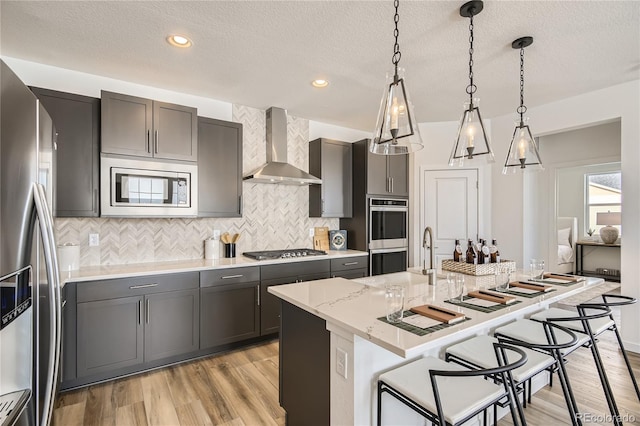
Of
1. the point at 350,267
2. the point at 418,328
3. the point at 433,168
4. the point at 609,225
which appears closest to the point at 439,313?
the point at 418,328

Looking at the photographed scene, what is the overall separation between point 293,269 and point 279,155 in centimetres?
139

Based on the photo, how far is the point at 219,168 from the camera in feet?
11.2

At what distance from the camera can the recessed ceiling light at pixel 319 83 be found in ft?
10.1

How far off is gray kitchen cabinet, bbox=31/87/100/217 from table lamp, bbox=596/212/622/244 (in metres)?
8.13

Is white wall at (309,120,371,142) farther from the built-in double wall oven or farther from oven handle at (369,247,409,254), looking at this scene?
oven handle at (369,247,409,254)

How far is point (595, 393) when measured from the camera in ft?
7.93

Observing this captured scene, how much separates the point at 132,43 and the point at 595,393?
4328 millimetres

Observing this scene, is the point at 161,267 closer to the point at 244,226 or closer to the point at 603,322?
the point at 244,226

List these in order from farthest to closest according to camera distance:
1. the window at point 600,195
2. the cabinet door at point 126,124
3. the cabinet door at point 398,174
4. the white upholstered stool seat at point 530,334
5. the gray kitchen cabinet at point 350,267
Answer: the window at point 600,195 < the cabinet door at point 398,174 < the gray kitchen cabinet at point 350,267 < the cabinet door at point 126,124 < the white upholstered stool seat at point 530,334

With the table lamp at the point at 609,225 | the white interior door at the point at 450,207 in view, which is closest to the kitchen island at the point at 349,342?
the white interior door at the point at 450,207

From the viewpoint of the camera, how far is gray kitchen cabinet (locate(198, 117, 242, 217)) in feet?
10.9

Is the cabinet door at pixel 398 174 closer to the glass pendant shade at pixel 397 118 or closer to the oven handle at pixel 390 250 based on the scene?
the oven handle at pixel 390 250

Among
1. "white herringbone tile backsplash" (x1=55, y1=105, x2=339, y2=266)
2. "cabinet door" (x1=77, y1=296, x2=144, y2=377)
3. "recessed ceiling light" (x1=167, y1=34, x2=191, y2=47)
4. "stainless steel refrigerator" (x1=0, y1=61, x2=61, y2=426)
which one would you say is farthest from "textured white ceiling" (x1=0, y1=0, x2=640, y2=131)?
"cabinet door" (x1=77, y1=296, x2=144, y2=377)

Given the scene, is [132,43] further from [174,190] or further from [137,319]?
[137,319]
